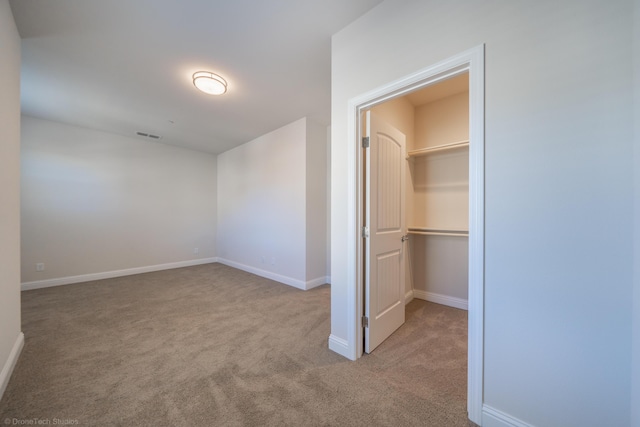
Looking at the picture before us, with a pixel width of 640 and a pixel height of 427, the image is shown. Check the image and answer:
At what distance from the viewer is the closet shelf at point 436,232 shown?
2.75 meters

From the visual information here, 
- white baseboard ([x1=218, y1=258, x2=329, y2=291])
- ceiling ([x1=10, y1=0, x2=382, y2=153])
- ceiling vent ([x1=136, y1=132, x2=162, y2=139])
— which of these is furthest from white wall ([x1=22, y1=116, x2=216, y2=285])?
white baseboard ([x1=218, y1=258, x2=329, y2=291])

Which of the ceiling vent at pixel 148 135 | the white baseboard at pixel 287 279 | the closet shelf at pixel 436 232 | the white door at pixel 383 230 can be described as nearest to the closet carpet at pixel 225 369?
the white door at pixel 383 230

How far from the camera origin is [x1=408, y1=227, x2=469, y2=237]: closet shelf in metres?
2.75

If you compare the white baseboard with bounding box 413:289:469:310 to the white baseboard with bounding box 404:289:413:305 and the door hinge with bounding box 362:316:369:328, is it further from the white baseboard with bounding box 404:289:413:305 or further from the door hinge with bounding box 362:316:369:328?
the door hinge with bounding box 362:316:369:328

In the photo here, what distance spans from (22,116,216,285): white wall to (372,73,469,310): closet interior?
471 cm

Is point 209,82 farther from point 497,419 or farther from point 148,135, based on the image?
point 497,419

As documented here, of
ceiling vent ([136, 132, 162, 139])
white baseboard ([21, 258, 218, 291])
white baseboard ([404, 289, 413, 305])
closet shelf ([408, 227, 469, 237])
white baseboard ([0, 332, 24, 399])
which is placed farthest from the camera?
ceiling vent ([136, 132, 162, 139])

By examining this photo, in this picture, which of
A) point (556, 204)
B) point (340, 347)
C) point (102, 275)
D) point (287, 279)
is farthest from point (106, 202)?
point (556, 204)

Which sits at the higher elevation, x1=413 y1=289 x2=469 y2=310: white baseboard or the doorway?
the doorway

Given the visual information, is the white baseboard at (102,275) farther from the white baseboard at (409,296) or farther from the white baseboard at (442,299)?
the white baseboard at (442,299)

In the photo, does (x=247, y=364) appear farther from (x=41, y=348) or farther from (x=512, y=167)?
(x=512, y=167)

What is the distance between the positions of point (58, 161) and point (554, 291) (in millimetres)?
6269

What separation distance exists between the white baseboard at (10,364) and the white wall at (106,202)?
103 inches

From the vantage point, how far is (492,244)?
4.05 feet
